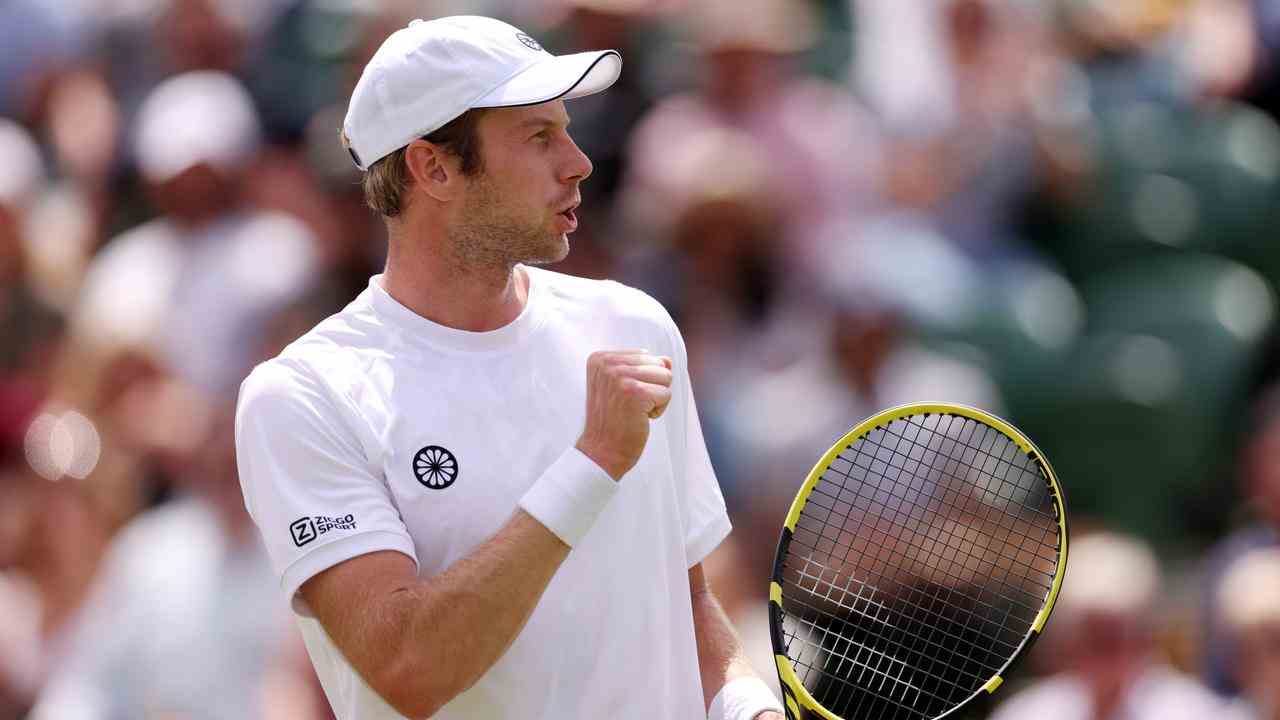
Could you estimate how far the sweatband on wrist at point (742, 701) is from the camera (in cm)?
269

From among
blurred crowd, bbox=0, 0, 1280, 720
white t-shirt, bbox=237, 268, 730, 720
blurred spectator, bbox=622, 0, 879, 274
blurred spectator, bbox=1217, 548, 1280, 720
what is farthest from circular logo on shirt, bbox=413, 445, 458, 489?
blurred spectator, bbox=622, 0, 879, 274

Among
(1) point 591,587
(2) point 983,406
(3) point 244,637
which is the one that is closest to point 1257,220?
(2) point 983,406

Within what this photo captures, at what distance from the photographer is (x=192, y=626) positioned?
4.80 meters

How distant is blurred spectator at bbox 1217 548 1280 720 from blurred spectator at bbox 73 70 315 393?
277cm

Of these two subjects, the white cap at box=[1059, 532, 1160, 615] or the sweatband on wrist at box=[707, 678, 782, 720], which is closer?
the sweatband on wrist at box=[707, 678, 782, 720]

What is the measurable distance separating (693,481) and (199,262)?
3.14 meters

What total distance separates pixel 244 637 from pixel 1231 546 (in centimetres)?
259

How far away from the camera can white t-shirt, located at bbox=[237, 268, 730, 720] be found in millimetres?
2531

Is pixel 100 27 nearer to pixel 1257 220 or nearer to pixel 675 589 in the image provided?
pixel 1257 220

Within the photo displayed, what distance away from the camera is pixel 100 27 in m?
6.63

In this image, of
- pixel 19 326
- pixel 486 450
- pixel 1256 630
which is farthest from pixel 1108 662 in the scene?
pixel 19 326

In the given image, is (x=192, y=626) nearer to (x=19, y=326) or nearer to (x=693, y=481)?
(x=19, y=326)

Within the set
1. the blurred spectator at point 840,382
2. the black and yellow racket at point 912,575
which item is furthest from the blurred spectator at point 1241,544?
the blurred spectator at point 840,382

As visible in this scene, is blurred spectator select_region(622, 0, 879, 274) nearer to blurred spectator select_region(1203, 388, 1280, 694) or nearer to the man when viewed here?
blurred spectator select_region(1203, 388, 1280, 694)
